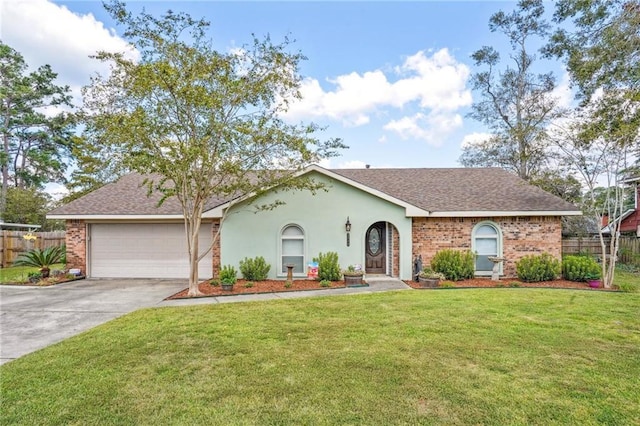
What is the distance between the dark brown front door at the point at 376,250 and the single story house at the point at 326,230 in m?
0.04

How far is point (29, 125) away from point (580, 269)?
35.9 metres

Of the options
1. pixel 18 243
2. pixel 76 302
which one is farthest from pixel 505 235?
pixel 18 243

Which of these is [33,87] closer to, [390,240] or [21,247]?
[21,247]

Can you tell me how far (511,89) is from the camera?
75.7 ft

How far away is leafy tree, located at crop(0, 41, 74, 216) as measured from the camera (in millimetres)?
24844

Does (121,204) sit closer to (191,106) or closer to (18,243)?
(191,106)

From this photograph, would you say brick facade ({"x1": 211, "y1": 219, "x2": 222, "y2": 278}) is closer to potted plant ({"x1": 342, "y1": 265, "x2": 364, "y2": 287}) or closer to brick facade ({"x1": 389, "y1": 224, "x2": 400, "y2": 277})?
potted plant ({"x1": 342, "y1": 265, "x2": 364, "y2": 287})

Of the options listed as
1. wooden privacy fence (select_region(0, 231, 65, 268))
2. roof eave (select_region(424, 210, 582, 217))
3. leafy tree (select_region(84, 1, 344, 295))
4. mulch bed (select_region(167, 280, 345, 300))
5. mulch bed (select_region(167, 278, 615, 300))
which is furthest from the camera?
wooden privacy fence (select_region(0, 231, 65, 268))

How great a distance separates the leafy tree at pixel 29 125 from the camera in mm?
24844

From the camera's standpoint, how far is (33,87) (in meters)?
25.7

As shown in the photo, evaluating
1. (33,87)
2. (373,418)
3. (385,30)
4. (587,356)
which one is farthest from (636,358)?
(33,87)

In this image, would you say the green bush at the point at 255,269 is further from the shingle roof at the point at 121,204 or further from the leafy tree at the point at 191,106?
the shingle roof at the point at 121,204

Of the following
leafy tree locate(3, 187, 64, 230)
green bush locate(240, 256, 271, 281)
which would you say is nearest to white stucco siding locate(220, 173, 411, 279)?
green bush locate(240, 256, 271, 281)

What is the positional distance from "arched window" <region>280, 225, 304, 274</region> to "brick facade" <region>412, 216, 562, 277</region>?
159 inches
